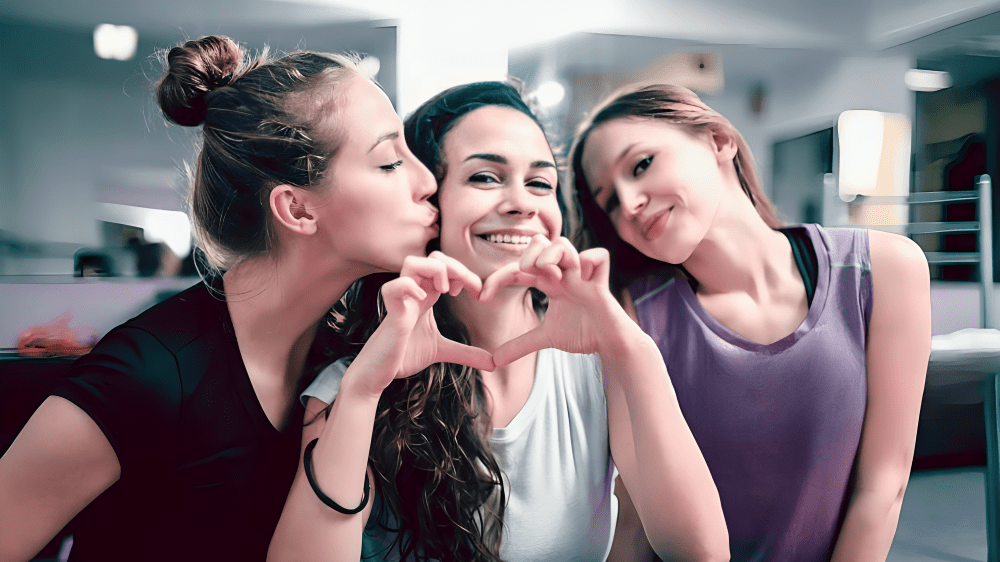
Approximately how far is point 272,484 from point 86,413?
30 cm

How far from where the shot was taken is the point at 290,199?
0.95 meters

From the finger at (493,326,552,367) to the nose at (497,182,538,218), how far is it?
20 centimetres

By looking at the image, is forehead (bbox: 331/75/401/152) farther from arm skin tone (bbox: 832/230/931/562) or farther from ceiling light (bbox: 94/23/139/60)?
arm skin tone (bbox: 832/230/931/562)

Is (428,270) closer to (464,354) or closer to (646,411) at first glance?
(464,354)

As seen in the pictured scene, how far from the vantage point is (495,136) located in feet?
3.25

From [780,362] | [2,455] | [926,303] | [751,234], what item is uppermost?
[751,234]

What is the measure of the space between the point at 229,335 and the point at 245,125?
0.35 metres

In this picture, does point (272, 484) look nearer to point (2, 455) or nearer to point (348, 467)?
point (348, 467)

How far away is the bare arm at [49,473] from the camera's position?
0.89m

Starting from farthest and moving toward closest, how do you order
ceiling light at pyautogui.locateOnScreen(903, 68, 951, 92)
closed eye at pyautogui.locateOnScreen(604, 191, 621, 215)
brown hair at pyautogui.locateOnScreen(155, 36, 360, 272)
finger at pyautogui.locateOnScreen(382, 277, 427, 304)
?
ceiling light at pyautogui.locateOnScreen(903, 68, 951, 92) → closed eye at pyautogui.locateOnScreen(604, 191, 621, 215) → brown hair at pyautogui.locateOnScreen(155, 36, 360, 272) → finger at pyautogui.locateOnScreen(382, 277, 427, 304)

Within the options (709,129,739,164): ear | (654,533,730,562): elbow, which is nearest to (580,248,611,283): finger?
(709,129,739,164): ear

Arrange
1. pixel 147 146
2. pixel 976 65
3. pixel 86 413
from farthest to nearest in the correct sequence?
pixel 976 65, pixel 147 146, pixel 86 413

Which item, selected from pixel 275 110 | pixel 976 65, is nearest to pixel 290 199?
pixel 275 110

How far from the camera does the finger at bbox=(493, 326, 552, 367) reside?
0.95 m
